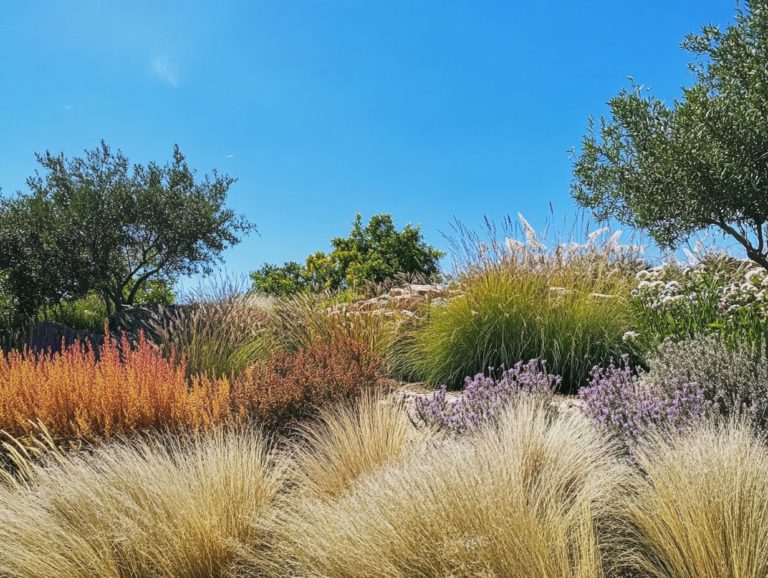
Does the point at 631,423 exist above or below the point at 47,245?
below

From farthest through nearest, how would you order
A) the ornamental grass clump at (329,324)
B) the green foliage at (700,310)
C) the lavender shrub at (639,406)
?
1. the ornamental grass clump at (329,324)
2. the green foliage at (700,310)
3. the lavender shrub at (639,406)

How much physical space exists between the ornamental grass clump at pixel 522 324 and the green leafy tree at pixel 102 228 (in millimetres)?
10925

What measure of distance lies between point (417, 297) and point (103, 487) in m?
6.32

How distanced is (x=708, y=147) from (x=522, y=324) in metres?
2.61

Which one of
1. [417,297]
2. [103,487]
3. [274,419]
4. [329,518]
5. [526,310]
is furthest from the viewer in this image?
[417,297]

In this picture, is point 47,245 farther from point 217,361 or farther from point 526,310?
point 526,310

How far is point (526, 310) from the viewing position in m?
6.62

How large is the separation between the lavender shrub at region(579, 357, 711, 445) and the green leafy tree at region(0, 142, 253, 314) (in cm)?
1372

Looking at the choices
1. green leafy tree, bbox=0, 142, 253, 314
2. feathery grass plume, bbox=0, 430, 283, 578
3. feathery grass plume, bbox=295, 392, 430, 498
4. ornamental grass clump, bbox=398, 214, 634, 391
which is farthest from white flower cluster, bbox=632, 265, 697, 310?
green leafy tree, bbox=0, 142, 253, 314

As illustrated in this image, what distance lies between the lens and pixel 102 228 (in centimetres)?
1562

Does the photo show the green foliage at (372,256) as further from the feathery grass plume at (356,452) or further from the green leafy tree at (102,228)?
the feathery grass plume at (356,452)

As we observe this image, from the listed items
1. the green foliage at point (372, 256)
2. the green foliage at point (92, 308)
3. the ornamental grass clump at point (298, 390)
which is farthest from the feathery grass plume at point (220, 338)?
the green foliage at point (372, 256)

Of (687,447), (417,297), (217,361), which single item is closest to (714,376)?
(687,447)

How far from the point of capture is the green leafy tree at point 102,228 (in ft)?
50.8
